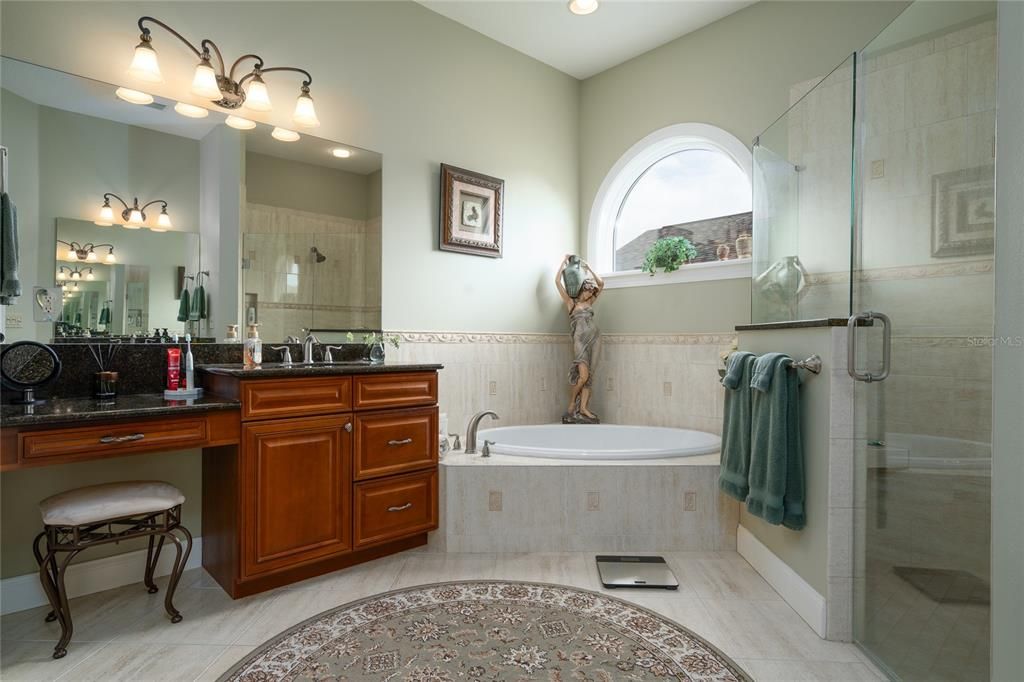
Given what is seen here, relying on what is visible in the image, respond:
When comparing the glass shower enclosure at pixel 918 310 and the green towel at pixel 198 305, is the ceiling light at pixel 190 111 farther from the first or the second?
the glass shower enclosure at pixel 918 310

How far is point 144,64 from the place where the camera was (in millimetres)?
2314

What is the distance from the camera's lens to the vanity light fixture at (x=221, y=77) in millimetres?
2324

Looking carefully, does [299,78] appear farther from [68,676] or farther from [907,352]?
[907,352]

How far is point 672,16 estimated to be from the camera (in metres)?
3.58

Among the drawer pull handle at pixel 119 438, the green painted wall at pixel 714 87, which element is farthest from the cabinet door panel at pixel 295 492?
the green painted wall at pixel 714 87

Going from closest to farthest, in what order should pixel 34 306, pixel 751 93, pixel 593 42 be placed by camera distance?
pixel 34 306
pixel 751 93
pixel 593 42

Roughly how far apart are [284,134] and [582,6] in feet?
6.46

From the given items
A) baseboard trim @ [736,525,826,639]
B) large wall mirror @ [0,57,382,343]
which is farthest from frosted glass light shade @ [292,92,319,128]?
baseboard trim @ [736,525,826,639]

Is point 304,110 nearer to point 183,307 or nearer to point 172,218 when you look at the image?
point 172,218

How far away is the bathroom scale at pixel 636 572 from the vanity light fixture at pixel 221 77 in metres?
2.71

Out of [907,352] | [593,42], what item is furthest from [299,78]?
[907,352]

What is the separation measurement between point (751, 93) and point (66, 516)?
4.07 metres

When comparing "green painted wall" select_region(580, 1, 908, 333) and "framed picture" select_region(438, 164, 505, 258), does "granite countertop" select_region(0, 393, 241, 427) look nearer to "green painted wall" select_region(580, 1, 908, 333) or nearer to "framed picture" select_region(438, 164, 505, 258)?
"framed picture" select_region(438, 164, 505, 258)

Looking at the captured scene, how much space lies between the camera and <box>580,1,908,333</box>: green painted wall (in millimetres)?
3105
